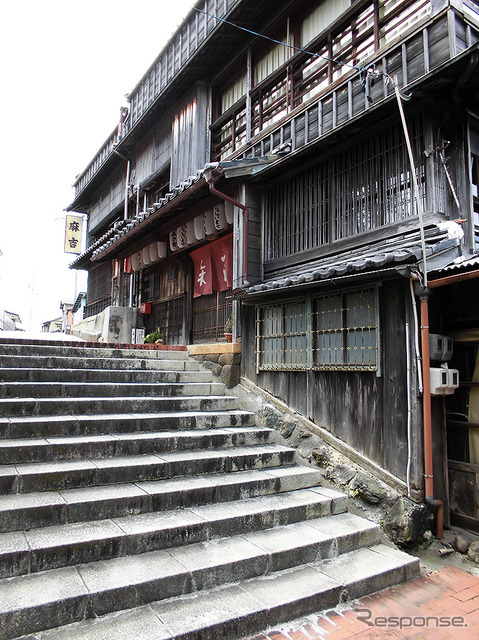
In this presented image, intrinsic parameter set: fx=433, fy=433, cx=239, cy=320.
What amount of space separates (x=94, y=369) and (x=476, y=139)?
742 cm

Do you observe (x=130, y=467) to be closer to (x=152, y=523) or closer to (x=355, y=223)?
(x=152, y=523)

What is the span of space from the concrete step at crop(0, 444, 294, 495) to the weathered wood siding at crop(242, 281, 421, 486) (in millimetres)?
935

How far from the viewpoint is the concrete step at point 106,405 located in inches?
236

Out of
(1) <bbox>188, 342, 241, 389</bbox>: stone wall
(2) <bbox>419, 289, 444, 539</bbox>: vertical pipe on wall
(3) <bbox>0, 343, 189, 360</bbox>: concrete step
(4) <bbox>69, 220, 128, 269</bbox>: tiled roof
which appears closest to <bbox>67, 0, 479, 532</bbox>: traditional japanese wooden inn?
(2) <bbox>419, 289, 444, 539</bbox>: vertical pipe on wall

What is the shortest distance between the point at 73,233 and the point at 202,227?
1884 centimetres

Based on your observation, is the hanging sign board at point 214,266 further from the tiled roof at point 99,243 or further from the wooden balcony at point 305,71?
the tiled roof at point 99,243

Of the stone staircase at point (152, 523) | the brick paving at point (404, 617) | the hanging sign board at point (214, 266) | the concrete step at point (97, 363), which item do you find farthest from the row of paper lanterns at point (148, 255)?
the brick paving at point (404, 617)

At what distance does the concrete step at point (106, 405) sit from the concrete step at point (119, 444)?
2.07ft

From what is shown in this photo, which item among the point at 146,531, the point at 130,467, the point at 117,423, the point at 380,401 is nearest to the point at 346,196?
the point at 380,401

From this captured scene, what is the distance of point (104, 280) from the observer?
23.0m

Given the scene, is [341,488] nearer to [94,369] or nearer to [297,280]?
[297,280]

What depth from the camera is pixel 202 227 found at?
11664 mm

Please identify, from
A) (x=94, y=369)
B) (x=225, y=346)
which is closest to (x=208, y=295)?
(x=225, y=346)

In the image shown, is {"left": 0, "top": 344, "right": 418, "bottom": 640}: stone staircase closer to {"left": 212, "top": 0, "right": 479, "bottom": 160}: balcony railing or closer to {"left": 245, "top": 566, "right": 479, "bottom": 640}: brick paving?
{"left": 245, "top": 566, "right": 479, "bottom": 640}: brick paving
